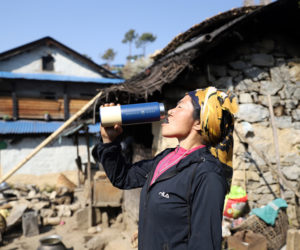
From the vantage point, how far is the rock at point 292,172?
4539mm

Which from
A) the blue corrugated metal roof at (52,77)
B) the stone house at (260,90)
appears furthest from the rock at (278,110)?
the blue corrugated metal roof at (52,77)

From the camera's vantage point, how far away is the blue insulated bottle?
1657 mm

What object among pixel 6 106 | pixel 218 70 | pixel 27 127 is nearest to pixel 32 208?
pixel 27 127

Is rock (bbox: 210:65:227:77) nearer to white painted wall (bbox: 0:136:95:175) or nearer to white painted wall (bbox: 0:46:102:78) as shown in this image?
white painted wall (bbox: 0:136:95:175)

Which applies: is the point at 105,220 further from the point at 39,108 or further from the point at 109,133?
the point at 39,108

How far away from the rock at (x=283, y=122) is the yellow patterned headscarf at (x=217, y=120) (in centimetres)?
346

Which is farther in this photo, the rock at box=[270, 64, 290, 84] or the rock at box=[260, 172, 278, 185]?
the rock at box=[270, 64, 290, 84]

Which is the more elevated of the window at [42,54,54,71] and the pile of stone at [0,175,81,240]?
the window at [42,54,54,71]

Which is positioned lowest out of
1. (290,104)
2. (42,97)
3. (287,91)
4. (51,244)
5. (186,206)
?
(51,244)

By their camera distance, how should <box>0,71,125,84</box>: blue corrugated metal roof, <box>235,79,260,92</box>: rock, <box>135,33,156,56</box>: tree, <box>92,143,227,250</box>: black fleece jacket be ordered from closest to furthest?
<box>92,143,227,250</box>: black fleece jacket, <box>235,79,260,92</box>: rock, <box>0,71,125,84</box>: blue corrugated metal roof, <box>135,33,156,56</box>: tree

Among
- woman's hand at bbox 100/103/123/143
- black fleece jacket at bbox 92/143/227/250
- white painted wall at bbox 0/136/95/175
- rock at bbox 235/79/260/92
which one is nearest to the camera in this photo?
black fleece jacket at bbox 92/143/227/250

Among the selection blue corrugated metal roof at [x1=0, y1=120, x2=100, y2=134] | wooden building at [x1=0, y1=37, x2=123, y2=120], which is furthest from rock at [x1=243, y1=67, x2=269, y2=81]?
wooden building at [x1=0, y1=37, x2=123, y2=120]

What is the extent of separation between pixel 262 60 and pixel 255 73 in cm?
29

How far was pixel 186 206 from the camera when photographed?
1.31 meters
